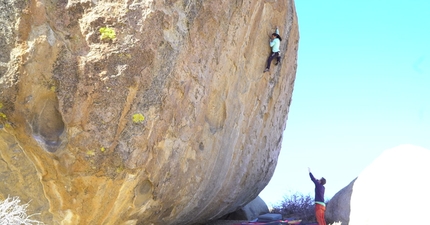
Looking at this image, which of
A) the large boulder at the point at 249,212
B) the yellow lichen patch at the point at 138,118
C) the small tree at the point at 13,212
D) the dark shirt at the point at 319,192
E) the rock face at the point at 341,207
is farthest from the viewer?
the large boulder at the point at 249,212

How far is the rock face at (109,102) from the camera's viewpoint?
18.1ft

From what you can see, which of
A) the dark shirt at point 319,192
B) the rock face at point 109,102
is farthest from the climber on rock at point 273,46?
the dark shirt at point 319,192

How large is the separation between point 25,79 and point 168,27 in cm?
194

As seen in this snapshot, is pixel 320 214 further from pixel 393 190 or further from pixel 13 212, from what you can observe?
pixel 13 212

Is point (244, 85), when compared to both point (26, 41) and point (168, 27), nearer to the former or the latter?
point (168, 27)

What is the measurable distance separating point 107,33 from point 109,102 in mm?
877

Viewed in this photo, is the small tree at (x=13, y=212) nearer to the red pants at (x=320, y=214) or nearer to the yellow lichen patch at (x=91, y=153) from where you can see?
the yellow lichen patch at (x=91, y=153)

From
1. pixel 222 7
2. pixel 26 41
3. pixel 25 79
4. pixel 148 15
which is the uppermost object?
pixel 222 7

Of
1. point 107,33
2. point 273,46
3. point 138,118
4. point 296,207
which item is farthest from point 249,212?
point 107,33

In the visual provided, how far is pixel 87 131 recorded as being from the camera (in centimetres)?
554

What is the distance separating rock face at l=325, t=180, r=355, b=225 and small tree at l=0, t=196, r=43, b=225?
6.10 m

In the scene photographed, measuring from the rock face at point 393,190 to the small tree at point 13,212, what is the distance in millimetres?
6012

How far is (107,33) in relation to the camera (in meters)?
→ 5.54

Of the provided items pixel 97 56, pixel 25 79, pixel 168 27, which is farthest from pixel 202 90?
pixel 25 79
